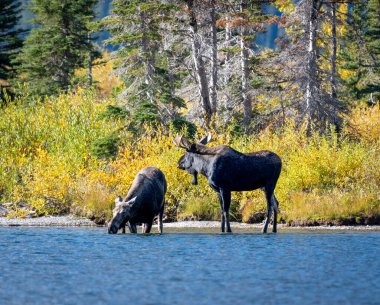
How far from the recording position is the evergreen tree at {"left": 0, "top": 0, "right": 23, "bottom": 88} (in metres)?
52.6

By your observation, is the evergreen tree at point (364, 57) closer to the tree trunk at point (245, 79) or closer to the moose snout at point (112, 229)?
the tree trunk at point (245, 79)

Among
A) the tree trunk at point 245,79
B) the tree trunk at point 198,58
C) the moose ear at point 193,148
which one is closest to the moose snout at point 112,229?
the moose ear at point 193,148

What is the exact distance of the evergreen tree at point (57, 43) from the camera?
48.9m

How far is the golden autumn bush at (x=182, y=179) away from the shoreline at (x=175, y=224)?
44cm

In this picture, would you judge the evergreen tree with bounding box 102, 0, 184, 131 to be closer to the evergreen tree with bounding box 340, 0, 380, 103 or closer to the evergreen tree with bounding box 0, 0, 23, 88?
the evergreen tree with bounding box 0, 0, 23, 88

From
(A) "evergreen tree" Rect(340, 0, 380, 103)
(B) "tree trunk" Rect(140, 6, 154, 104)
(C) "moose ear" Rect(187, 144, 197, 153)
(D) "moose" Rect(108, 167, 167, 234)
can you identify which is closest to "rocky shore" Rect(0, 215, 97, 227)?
(D) "moose" Rect(108, 167, 167, 234)

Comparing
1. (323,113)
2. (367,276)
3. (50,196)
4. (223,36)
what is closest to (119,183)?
(50,196)

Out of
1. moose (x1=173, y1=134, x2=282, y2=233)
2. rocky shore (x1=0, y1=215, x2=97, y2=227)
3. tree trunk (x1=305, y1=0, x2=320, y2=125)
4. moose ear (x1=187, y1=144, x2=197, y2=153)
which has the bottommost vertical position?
rocky shore (x1=0, y1=215, x2=97, y2=227)

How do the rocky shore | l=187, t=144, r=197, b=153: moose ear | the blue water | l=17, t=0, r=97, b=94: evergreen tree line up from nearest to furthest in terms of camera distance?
the blue water < l=187, t=144, r=197, b=153: moose ear < the rocky shore < l=17, t=0, r=97, b=94: evergreen tree

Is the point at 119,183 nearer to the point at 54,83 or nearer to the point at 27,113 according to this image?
the point at 27,113

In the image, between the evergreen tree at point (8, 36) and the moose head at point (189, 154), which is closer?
the moose head at point (189, 154)

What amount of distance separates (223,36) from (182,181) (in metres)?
21.0

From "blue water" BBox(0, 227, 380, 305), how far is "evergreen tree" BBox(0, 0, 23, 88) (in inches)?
1314

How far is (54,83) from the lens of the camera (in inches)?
1921
